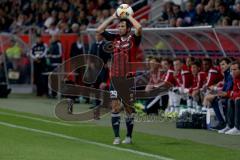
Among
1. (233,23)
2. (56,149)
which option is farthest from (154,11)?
(56,149)

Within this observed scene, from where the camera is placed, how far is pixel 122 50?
1465 cm

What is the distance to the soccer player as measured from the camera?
14.4 meters

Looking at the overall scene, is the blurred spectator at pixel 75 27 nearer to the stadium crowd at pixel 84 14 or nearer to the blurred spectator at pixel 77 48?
the stadium crowd at pixel 84 14

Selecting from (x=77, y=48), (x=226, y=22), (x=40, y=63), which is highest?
(x=226, y=22)

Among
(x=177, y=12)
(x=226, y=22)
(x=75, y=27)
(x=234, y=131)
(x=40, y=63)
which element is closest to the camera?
(x=234, y=131)

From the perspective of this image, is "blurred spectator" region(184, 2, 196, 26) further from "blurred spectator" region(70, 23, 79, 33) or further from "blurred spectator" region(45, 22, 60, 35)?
"blurred spectator" region(45, 22, 60, 35)

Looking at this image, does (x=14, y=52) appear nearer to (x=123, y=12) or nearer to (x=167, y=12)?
(x=167, y=12)

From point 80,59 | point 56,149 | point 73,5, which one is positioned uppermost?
point 73,5

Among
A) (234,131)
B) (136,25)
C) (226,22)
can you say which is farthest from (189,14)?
(136,25)

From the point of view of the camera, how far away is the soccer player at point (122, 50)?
47.3ft

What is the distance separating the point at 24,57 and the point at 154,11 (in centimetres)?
506

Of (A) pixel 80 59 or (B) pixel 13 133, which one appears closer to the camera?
(B) pixel 13 133

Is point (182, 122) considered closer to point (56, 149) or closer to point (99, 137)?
point (99, 137)

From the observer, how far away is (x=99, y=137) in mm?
15477
